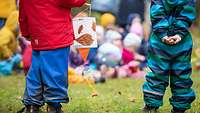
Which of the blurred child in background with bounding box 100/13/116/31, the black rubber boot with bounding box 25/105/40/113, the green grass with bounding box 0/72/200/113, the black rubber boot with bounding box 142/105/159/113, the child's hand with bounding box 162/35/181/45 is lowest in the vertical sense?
the green grass with bounding box 0/72/200/113

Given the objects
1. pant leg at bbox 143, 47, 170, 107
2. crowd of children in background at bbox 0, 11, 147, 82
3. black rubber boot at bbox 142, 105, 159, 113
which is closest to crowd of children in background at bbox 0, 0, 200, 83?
crowd of children in background at bbox 0, 11, 147, 82

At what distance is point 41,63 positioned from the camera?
17.3 feet

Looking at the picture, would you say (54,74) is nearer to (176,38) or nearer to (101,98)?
(176,38)

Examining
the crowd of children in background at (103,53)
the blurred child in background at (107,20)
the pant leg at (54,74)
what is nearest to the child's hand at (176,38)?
the pant leg at (54,74)

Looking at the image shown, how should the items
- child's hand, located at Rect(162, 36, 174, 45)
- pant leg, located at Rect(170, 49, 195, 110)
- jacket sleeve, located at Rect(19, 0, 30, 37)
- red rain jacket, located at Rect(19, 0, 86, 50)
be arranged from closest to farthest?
red rain jacket, located at Rect(19, 0, 86, 50), jacket sleeve, located at Rect(19, 0, 30, 37), child's hand, located at Rect(162, 36, 174, 45), pant leg, located at Rect(170, 49, 195, 110)

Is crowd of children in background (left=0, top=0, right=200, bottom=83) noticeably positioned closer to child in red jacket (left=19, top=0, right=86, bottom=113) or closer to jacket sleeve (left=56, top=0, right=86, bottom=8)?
child in red jacket (left=19, top=0, right=86, bottom=113)

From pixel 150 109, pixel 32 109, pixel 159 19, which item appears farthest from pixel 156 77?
pixel 32 109

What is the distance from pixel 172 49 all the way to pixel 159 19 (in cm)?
34

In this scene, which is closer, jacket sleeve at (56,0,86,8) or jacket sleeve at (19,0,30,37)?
jacket sleeve at (56,0,86,8)

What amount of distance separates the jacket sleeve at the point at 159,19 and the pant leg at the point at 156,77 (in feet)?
0.67

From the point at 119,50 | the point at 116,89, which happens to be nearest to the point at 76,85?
the point at 116,89

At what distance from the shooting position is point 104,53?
10.1 m

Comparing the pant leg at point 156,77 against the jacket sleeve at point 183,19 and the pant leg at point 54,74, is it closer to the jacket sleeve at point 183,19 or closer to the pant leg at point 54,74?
the jacket sleeve at point 183,19

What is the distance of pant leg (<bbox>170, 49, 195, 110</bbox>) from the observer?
5.58 m
